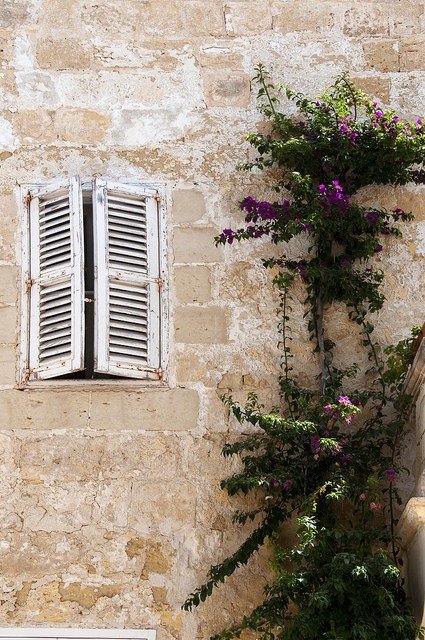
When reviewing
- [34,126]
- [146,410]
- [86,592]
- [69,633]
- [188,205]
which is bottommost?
[69,633]

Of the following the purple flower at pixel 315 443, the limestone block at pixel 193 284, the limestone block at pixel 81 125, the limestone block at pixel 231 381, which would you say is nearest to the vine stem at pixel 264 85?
the limestone block at pixel 81 125

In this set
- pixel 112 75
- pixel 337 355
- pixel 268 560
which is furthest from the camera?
pixel 112 75

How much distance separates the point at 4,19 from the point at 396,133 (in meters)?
2.55

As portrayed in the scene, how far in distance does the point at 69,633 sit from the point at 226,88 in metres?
3.40

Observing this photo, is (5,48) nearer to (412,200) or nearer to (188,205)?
(188,205)

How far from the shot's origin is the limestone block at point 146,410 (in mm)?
7066

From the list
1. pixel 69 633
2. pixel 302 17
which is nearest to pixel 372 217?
pixel 302 17

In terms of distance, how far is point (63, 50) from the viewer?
800 centimetres

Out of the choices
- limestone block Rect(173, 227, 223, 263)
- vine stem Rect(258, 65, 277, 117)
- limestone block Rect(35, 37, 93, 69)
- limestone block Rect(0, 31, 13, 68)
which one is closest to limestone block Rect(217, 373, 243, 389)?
limestone block Rect(173, 227, 223, 263)

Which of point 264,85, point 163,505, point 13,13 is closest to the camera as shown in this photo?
point 163,505

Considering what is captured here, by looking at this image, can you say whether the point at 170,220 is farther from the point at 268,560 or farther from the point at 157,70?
the point at 268,560

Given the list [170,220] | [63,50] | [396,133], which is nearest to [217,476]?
[170,220]

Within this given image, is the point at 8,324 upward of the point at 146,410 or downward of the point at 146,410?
upward

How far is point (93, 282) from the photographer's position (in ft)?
24.3
